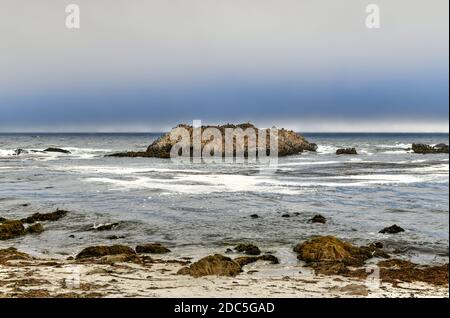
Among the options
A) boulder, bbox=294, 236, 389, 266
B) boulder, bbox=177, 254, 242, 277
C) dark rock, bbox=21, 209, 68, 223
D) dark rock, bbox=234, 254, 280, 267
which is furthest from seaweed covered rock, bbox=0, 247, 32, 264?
boulder, bbox=294, 236, 389, 266

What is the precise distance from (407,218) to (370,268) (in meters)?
8.48

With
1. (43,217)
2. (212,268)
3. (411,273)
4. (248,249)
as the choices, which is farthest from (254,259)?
(43,217)

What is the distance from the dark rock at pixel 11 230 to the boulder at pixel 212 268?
26.4 feet

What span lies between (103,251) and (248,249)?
4.22 metres

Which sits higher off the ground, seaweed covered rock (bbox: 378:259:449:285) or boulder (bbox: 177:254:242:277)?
boulder (bbox: 177:254:242:277)

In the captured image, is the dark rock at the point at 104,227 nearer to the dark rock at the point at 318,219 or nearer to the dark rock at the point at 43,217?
the dark rock at the point at 43,217

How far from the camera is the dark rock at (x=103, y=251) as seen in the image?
13873 mm

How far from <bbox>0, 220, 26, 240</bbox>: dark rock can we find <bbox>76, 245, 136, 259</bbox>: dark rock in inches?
172

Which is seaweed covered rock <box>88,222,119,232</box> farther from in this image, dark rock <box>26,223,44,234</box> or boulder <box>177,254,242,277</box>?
boulder <box>177,254,242,277</box>

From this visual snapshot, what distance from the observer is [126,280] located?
1100cm

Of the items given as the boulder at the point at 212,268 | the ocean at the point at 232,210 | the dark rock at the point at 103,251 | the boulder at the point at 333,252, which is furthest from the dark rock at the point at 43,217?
the boulder at the point at 333,252

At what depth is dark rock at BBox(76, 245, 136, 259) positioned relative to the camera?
13873 millimetres
